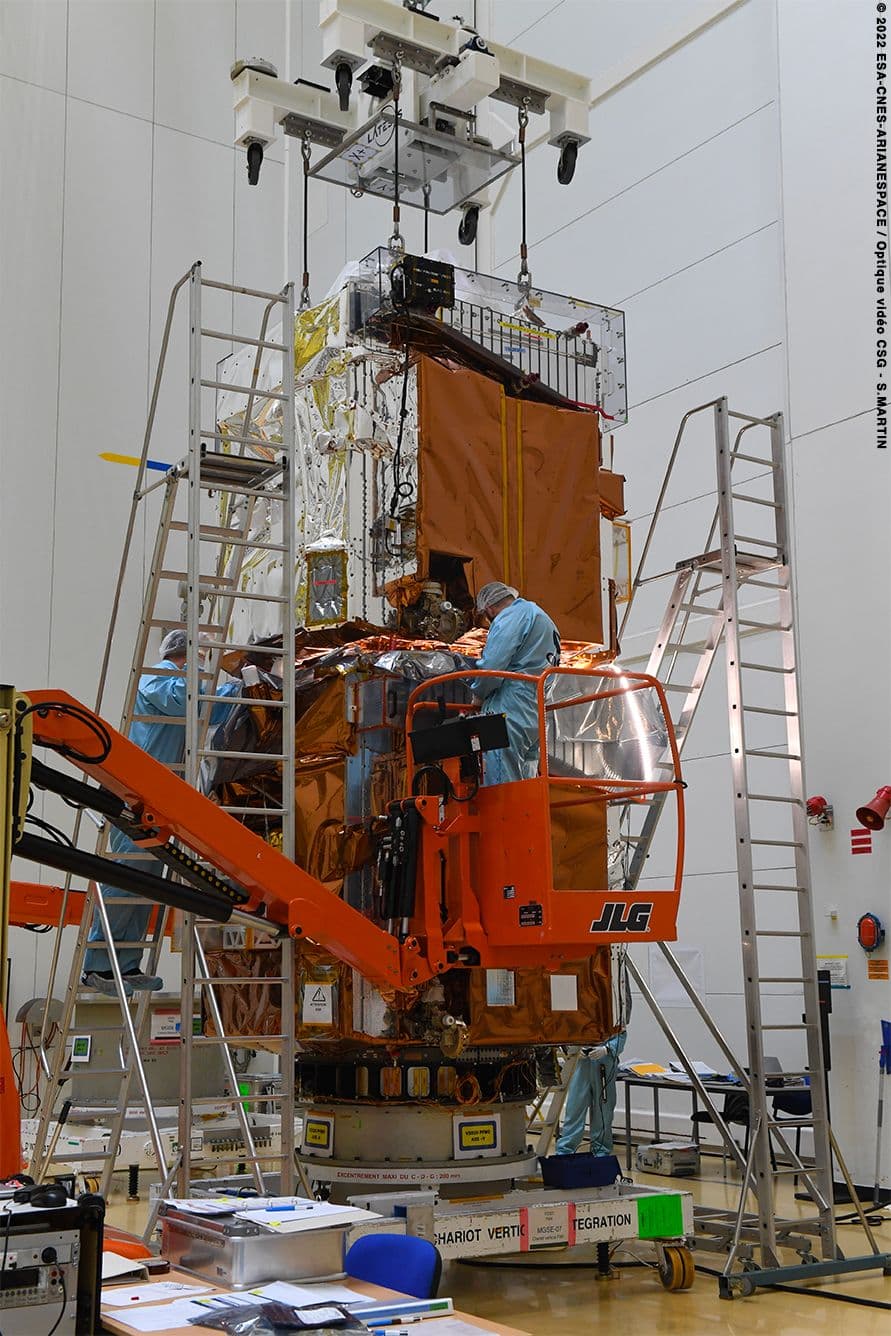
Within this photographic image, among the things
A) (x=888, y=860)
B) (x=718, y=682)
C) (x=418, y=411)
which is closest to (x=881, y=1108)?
(x=888, y=860)

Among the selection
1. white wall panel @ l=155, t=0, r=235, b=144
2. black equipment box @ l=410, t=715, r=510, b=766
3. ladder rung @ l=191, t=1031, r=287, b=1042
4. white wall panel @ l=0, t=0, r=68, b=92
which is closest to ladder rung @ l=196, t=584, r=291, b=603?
black equipment box @ l=410, t=715, r=510, b=766

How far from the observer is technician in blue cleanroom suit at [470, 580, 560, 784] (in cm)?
741

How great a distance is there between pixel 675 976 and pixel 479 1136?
470 centimetres

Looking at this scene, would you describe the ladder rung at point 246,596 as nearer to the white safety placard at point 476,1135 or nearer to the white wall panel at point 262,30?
the white safety placard at point 476,1135

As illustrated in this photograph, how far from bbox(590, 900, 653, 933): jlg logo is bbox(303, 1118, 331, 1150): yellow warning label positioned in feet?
Answer: 6.94

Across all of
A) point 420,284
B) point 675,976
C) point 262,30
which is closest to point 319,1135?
point 420,284

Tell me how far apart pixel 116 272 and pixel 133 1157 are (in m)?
9.29

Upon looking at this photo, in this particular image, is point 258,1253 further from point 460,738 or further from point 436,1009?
point 436,1009

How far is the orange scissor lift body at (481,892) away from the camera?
652cm

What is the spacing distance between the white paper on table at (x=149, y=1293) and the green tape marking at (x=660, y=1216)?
3.88m

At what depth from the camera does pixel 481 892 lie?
7266 millimetres

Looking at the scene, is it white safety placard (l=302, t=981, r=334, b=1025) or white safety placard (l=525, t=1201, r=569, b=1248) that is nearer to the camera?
white safety placard (l=525, t=1201, r=569, b=1248)

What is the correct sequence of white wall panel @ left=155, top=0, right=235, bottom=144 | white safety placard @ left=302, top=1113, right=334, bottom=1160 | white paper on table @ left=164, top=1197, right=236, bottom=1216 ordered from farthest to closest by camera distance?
white wall panel @ left=155, top=0, right=235, bottom=144, white safety placard @ left=302, top=1113, right=334, bottom=1160, white paper on table @ left=164, top=1197, right=236, bottom=1216

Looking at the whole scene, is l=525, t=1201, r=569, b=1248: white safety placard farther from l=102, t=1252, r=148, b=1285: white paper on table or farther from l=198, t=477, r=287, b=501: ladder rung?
l=198, t=477, r=287, b=501: ladder rung
